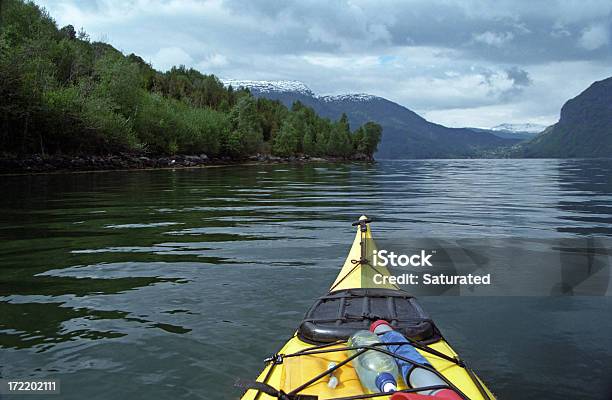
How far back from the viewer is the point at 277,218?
747 inches

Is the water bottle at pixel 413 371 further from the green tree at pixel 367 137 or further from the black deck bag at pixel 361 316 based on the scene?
the green tree at pixel 367 137

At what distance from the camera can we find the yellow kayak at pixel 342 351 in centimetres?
415

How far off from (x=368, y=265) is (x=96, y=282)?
5.73 meters

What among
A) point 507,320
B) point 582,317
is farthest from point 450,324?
point 582,317

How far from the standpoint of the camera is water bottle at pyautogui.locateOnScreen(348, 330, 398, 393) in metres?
4.03

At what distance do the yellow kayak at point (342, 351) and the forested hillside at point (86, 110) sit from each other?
43.0m

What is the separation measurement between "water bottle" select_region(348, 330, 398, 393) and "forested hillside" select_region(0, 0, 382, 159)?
44.4 m

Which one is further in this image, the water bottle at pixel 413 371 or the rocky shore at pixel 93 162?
the rocky shore at pixel 93 162

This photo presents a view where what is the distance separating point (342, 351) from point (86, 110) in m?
57.3

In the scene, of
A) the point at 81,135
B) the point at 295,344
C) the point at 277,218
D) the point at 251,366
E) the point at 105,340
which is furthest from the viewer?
the point at 81,135

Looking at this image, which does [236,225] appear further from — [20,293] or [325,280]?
[20,293]

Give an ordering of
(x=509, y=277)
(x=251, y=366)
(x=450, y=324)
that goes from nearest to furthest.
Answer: (x=251, y=366), (x=450, y=324), (x=509, y=277)

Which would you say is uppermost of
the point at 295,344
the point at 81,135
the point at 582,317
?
the point at 81,135

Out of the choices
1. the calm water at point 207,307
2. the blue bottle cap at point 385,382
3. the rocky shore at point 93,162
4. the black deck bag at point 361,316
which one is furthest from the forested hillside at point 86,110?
the blue bottle cap at point 385,382
